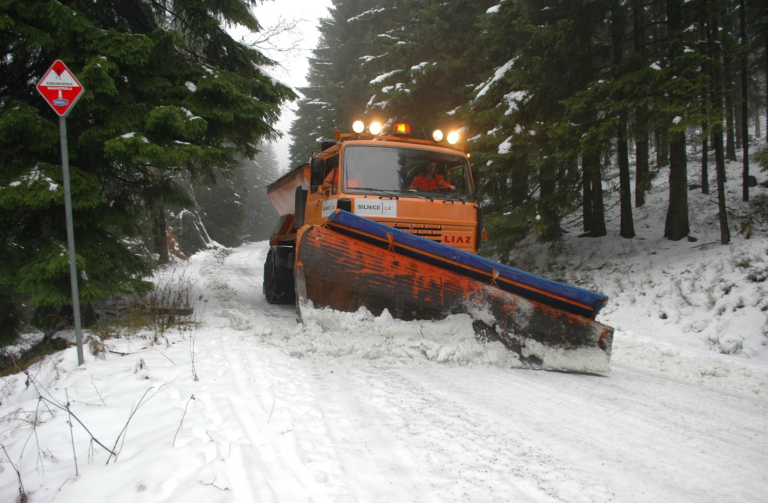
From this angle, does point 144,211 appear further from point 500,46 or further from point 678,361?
point 500,46

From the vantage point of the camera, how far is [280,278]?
786 centimetres

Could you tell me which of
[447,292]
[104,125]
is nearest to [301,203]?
[104,125]

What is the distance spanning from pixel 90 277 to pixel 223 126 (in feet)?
10.00

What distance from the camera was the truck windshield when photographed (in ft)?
19.5

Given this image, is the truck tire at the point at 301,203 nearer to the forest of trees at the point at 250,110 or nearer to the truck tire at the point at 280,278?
the truck tire at the point at 280,278

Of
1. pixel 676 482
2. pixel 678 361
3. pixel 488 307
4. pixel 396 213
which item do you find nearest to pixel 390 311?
pixel 488 307

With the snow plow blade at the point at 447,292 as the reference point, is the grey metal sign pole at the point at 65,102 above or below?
above

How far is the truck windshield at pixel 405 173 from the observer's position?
5953mm

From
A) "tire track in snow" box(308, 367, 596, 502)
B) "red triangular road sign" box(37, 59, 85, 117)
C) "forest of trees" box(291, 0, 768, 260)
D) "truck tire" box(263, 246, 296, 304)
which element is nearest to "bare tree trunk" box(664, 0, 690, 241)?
"forest of trees" box(291, 0, 768, 260)

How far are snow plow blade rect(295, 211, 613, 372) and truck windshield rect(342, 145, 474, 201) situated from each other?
125 cm

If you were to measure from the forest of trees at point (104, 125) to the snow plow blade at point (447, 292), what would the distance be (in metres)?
2.71

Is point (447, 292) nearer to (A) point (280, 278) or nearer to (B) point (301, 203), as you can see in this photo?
(B) point (301, 203)

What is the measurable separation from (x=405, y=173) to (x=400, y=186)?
252 millimetres

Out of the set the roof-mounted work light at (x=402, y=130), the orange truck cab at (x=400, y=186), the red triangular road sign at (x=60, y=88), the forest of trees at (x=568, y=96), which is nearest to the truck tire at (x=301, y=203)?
the orange truck cab at (x=400, y=186)
